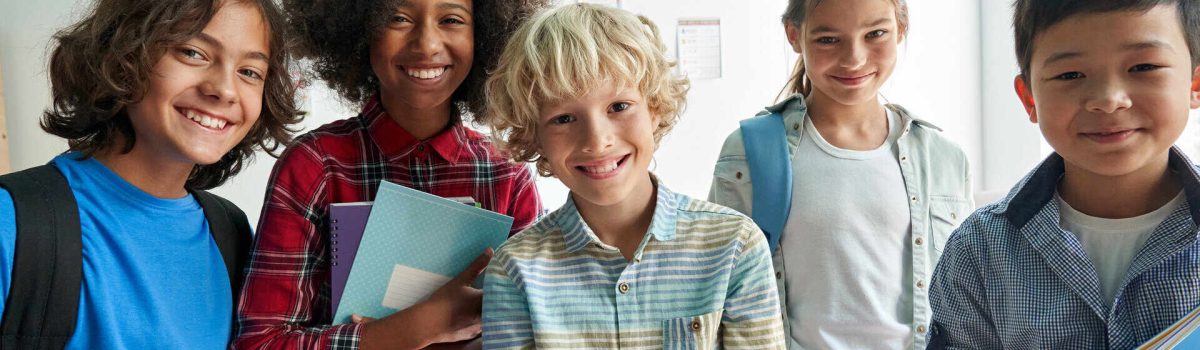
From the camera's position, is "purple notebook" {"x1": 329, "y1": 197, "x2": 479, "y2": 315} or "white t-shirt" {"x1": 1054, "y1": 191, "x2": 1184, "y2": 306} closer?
"white t-shirt" {"x1": 1054, "y1": 191, "x2": 1184, "y2": 306}

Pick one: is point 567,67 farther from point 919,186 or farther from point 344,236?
point 919,186

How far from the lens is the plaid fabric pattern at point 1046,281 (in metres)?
0.87

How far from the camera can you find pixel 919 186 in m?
1.52

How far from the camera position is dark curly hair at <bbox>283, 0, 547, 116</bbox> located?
1.44m

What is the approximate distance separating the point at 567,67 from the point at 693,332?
0.38m

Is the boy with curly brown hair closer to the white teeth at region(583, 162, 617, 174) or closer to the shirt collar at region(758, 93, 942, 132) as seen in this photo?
the white teeth at region(583, 162, 617, 174)

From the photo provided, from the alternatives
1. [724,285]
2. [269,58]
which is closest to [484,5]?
[269,58]

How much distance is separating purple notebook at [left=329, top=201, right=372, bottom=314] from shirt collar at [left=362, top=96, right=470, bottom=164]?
0.43ft

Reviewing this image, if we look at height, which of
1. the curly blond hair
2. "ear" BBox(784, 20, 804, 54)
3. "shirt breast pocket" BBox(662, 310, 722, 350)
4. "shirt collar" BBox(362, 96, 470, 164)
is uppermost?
"ear" BBox(784, 20, 804, 54)

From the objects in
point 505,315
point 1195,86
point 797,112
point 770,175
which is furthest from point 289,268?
point 1195,86

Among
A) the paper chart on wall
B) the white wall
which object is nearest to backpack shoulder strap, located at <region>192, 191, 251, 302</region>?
the white wall

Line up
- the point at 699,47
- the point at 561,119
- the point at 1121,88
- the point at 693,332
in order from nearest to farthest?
the point at 1121,88 → the point at 693,332 → the point at 561,119 → the point at 699,47

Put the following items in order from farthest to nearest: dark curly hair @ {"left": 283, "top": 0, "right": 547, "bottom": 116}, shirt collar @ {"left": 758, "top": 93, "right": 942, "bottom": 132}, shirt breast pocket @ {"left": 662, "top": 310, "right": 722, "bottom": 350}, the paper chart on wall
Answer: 1. the paper chart on wall
2. shirt collar @ {"left": 758, "top": 93, "right": 942, "bottom": 132}
3. dark curly hair @ {"left": 283, "top": 0, "right": 547, "bottom": 116}
4. shirt breast pocket @ {"left": 662, "top": 310, "right": 722, "bottom": 350}

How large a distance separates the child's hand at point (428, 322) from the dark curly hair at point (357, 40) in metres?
0.36
